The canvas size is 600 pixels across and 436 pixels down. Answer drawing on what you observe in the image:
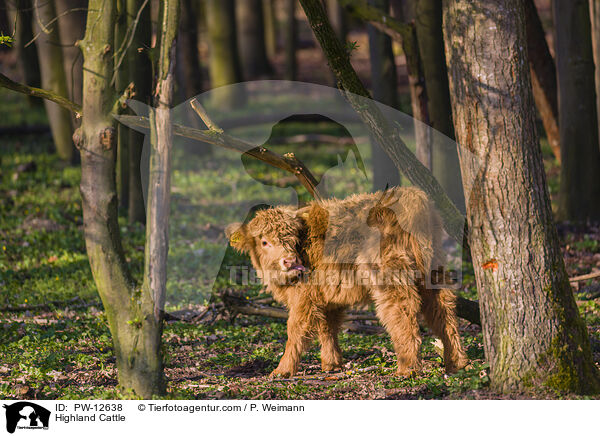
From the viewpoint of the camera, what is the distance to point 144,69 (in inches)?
481

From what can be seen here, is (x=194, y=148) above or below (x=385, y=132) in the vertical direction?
above

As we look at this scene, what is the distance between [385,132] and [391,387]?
2.47 m

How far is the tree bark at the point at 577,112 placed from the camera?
12.0 metres

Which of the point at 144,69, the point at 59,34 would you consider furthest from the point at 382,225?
the point at 59,34

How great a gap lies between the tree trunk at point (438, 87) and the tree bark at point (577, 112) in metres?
2.40

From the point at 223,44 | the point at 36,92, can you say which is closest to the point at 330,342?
the point at 36,92

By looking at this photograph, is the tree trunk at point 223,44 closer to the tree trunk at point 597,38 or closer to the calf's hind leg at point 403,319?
the tree trunk at point 597,38

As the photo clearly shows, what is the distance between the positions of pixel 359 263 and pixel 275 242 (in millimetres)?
836

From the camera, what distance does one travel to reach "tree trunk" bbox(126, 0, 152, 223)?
11406 millimetres

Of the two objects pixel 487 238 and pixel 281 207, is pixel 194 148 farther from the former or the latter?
pixel 487 238

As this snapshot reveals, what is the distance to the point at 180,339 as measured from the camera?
27.7ft

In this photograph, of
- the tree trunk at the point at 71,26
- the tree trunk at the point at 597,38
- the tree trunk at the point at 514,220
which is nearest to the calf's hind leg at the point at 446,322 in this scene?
the tree trunk at the point at 514,220

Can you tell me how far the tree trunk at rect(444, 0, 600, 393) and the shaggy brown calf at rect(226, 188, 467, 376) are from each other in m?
0.88

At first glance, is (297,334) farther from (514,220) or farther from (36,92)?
(36,92)
